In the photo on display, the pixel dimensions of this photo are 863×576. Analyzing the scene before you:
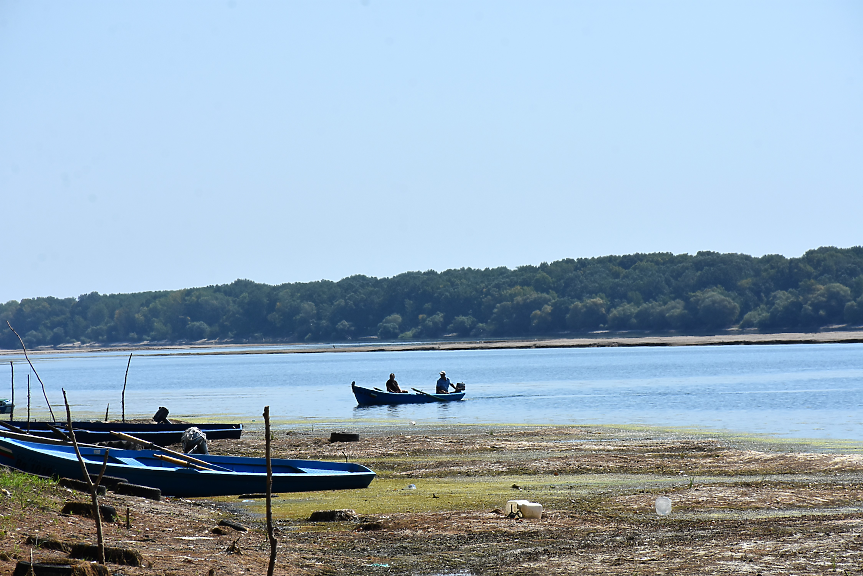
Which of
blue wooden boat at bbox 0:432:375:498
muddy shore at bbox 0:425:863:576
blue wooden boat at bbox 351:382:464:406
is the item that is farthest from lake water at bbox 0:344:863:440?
blue wooden boat at bbox 0:432:375:498

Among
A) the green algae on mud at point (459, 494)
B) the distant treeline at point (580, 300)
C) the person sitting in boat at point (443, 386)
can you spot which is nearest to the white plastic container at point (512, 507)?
the green algae on mud at point (459, 494)

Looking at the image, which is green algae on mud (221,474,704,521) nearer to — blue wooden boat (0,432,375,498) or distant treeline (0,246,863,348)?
blue wooden boat (0,432,375,498)

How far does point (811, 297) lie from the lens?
12525cm

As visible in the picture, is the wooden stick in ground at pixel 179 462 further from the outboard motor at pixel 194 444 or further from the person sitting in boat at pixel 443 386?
the person sitting in boat at pixel 443 386

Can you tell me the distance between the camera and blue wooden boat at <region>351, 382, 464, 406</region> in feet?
144

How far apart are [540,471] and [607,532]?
6.80 meters

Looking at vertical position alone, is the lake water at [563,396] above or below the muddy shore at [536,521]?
below

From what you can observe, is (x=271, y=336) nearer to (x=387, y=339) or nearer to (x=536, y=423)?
(x=387, y=339)

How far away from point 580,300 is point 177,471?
14550 centimetres

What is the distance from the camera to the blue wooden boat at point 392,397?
43.9 metres

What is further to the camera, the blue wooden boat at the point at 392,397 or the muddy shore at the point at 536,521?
the blue wooden boat at the point at 392,397

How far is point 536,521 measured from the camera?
44.8 feet

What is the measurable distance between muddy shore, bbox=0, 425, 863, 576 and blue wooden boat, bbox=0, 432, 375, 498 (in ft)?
0.94

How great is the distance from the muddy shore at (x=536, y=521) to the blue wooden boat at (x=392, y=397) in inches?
846
